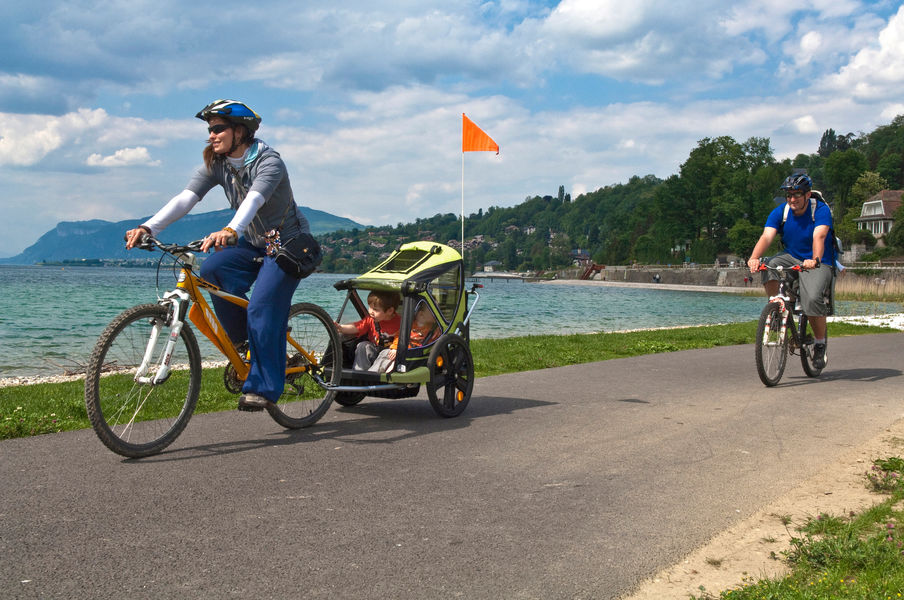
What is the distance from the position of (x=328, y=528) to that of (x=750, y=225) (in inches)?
4375

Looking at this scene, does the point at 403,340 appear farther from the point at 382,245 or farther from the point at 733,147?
the point at 382,245

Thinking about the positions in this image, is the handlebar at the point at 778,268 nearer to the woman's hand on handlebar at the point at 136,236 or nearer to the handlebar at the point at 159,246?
the handlebar at the point at 159,246

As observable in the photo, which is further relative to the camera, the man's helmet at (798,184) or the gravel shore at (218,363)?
the gravel shore at (218,363)

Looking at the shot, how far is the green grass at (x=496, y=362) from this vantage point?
6328 mm

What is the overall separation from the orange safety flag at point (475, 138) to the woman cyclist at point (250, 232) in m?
7.07

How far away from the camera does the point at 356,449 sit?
5.49 m

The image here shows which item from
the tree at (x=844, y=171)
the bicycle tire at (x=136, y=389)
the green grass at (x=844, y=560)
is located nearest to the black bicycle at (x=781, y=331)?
the green grass at (x=844, y=560)

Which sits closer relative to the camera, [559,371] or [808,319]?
[808,319]

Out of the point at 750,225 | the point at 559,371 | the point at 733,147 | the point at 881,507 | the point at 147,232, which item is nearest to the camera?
the point at 881,507

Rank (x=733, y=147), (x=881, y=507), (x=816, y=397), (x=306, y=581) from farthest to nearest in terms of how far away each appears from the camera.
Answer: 1. (x=733, y=147)
2. (x=816, y=397)
3. (x=881, y=507)
4. (x=306, y=581)

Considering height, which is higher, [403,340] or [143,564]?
[403,340]

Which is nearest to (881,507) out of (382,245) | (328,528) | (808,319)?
(328,528)

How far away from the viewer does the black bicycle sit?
9.00 m

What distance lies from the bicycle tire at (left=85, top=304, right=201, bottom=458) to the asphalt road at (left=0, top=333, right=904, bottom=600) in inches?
5.8
